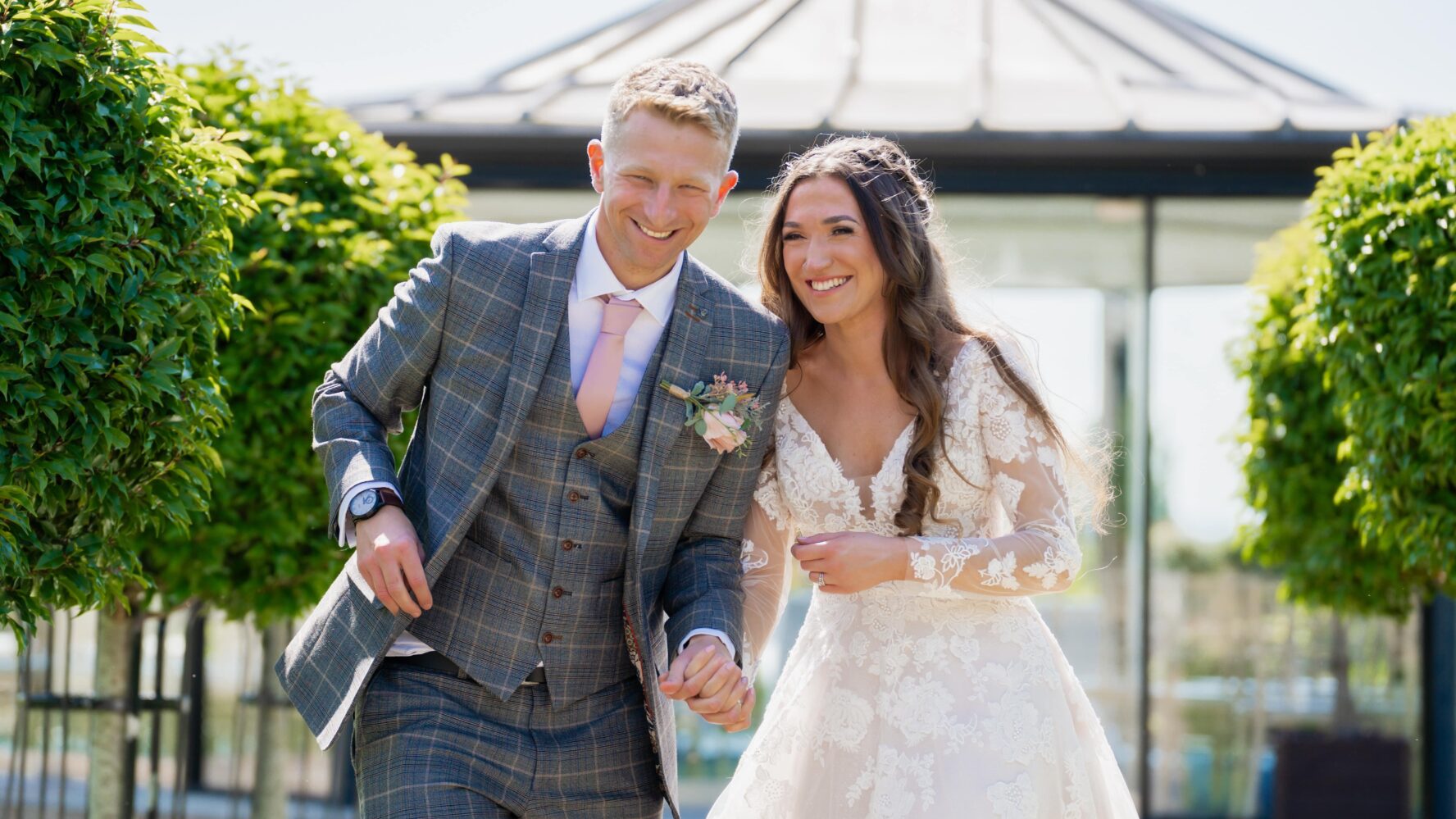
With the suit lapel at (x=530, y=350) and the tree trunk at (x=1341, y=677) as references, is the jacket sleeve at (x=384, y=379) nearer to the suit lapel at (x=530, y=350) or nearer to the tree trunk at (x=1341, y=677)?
the suit lapel at (x=530, y=350)

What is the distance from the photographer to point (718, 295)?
286 centimetres

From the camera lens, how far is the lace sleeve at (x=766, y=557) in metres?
3.03

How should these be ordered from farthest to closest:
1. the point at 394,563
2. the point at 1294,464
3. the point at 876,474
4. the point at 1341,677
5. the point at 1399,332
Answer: the point at 1341,677 < the point at 1294,464 < the point at 1399,332 < the point at 876,474 < the point at 394,563

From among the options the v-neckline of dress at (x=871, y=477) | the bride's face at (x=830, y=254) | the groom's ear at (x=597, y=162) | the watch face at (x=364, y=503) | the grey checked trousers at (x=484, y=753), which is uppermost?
the groom's ear at (x=597, y=162)

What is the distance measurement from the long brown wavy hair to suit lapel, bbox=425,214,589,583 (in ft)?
1.91

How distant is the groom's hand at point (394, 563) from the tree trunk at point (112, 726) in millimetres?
2385

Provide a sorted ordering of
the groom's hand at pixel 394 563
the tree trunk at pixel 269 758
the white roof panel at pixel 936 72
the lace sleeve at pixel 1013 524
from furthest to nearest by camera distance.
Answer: the white roof panel at pixel 936 72
the tree trunk at pixel 269 758
the lace sleeve at pixel 1013 524
the groom's hand at pixel 394 563

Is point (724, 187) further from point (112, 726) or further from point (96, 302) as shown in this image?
point (112, 726)

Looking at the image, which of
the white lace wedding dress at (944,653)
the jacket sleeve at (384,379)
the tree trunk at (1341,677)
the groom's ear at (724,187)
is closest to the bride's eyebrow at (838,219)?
the groom's ear at (724,187)

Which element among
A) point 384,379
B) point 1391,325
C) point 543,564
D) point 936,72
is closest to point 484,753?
point 543,564

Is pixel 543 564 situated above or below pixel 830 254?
below

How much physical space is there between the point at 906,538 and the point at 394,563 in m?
1.00

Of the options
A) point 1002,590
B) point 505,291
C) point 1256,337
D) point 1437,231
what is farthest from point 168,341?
point 1256,337

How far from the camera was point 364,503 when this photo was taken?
8.27ft
